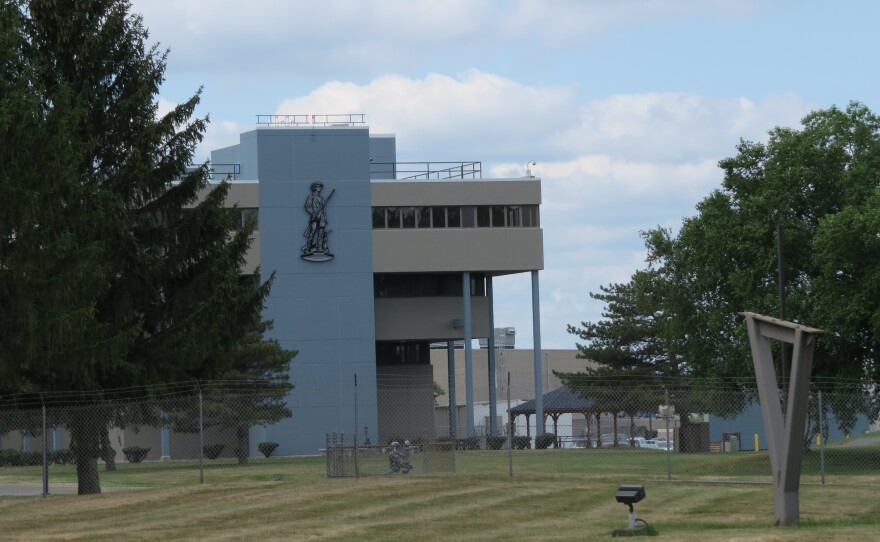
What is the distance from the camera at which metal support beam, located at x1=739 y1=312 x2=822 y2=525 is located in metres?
20.0

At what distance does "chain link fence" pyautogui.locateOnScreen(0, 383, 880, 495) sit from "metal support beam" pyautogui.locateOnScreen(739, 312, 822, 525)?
893cm

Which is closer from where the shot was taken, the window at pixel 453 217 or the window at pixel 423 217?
the window at pixel 423 217

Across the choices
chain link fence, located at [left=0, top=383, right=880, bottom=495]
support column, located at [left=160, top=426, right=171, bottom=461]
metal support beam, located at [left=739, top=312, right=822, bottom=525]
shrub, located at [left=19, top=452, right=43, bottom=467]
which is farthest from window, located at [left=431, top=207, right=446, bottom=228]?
metal support beam, located at [left=739, top=312, right=822, bottom=525]

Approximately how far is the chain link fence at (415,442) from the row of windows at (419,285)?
537 cm

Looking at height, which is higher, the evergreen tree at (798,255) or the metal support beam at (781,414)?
the evergreen tree at (798,255)

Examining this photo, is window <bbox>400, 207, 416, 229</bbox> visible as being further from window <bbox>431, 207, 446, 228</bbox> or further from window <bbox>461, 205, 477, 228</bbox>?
window <bbox>461, 205, 477, 228</bbox>

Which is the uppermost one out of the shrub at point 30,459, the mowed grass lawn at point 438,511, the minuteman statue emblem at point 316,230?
the minuteman statue emblem at point 316,230

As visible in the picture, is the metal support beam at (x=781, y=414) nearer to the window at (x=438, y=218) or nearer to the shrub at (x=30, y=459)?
the shrub at (x=30, y=459)

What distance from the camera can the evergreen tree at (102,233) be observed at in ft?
95.6

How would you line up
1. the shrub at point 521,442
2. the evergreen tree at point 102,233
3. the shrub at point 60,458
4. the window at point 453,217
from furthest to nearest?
the window at point 453,217 < the shrub at point 521,442 < the shrub at point 60,458 < the evergreen tree at point 102,233

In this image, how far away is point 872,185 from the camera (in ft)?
137

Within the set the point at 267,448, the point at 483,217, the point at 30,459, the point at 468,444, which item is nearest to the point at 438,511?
the point at 468,444

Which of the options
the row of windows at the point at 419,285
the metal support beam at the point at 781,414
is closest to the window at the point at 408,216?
the row of windows at the point at 419,285

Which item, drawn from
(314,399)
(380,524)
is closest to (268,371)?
(314,399)
